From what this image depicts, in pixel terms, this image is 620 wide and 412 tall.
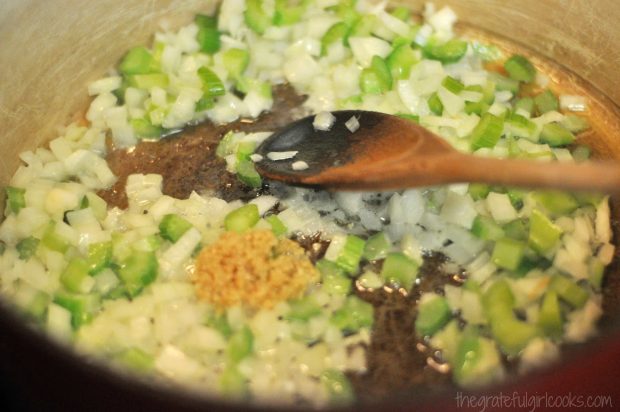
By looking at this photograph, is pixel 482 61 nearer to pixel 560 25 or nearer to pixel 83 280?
pixel 560 25

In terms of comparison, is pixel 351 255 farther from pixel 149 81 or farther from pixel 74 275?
pixel 149 81

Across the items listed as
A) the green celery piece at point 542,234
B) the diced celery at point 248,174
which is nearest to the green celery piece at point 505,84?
the green celery piece at point 542,234

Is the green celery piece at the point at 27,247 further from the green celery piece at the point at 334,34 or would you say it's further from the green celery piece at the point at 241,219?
the green celery piece at the point at 334,34

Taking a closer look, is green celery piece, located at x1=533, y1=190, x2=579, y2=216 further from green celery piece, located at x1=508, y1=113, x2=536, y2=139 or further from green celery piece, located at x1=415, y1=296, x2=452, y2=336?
green celery piece, located at x1=415, y1=296, x2=452, y2=336

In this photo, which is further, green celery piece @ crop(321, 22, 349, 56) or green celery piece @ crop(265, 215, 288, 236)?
green celery piece @ crop(321, 22, 349, 56)

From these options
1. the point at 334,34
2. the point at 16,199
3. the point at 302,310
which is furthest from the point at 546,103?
the point at 16,199

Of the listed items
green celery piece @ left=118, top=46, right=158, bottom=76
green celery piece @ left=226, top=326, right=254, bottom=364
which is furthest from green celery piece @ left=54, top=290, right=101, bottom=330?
green celery piece @ left=118, top=46, right=158, bottom=76
